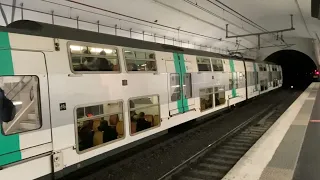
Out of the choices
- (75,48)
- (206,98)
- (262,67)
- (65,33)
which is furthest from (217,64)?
(262,67)

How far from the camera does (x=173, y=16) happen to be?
1709cm

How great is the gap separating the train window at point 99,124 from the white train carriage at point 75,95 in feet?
0.06

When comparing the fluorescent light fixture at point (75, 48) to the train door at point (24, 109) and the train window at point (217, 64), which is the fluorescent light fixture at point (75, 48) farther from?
the train window at point (217, 64)

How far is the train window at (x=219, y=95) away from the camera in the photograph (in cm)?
1162

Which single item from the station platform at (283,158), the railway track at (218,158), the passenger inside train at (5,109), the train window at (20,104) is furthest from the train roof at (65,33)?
the station platform at (283,158)

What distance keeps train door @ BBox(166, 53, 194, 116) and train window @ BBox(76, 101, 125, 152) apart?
7.78ft

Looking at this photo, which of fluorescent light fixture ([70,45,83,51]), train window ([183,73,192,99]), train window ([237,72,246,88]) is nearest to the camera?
fluorescent light fixture ([70,45,83,51])

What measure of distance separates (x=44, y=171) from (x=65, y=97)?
3.87 feet

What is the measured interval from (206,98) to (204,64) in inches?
49.0

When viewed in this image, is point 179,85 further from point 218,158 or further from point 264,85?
point 264,85

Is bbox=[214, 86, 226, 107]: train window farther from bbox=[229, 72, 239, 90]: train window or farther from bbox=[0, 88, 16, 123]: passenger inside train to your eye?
bbox=[0, 88, 16, 123]: passenger inside train

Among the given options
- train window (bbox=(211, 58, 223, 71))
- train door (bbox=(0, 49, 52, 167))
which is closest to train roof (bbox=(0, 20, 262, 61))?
train door (bbox=(0, 49, 52, 167))

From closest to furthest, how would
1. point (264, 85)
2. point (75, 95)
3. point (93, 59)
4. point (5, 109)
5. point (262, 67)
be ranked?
point (5, 109) → point (75, 95) → point (93, 59) → point (262, 67) → point (264, 85)

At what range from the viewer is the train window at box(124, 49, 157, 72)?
6505 millimetres
